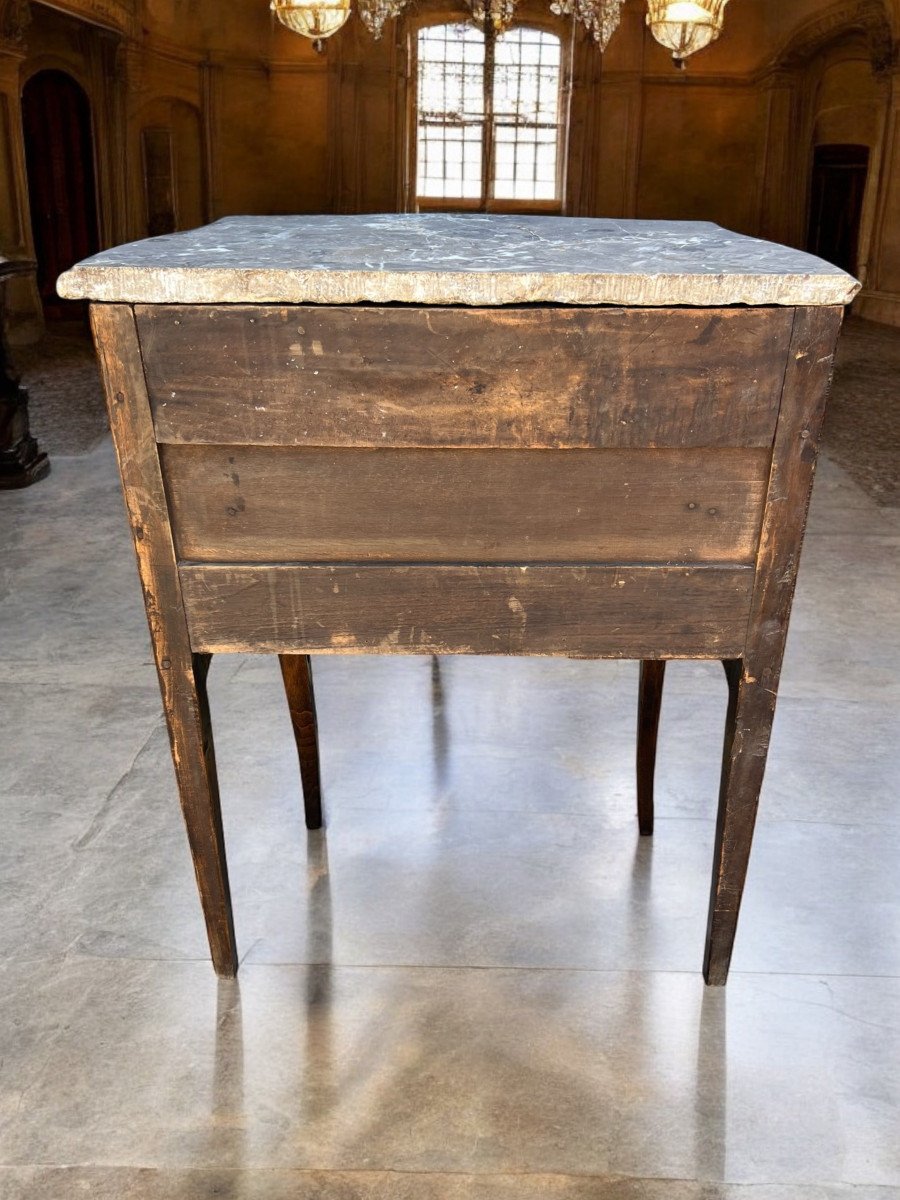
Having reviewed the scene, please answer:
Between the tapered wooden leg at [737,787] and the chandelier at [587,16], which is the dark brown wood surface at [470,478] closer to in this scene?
the tapered wooden leg at [737,787]

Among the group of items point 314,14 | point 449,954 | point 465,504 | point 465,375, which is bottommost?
point 449,954

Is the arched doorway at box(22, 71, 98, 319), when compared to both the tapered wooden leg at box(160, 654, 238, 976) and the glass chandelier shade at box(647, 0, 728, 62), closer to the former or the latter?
the glass chandelier shade at box(647, 0, 728, 62)

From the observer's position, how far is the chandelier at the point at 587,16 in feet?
18.7

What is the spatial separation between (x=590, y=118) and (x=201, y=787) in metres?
14.1

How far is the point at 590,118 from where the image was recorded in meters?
13.9

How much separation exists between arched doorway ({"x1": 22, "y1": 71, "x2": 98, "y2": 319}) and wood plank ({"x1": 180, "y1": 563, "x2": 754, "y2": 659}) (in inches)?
447

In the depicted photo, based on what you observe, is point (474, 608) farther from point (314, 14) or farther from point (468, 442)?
point (314, 14)

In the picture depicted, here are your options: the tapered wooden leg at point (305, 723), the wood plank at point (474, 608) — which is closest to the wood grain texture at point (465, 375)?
the wood plank at point (474, 608)

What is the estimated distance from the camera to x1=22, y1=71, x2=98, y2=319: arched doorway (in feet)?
37.6

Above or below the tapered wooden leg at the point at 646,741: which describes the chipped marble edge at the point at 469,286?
above

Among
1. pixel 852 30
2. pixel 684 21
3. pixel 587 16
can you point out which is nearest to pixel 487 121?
pixel 852 30

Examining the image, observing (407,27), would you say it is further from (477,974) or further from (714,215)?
(477,974)

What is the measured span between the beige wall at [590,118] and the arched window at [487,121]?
19.6 inches

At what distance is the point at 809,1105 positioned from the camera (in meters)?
1.53
